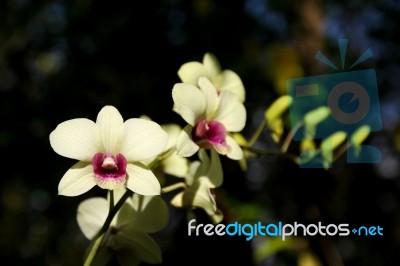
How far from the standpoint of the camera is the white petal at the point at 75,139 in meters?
0.38

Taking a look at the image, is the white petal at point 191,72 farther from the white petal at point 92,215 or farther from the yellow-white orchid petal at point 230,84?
the white petal at point 92,215

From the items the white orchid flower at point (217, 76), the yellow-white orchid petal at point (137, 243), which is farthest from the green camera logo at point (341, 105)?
the yellow-white orchid petal at point (137, 243)

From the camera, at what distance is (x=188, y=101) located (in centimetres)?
42

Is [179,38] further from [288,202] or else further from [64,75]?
[288,202]

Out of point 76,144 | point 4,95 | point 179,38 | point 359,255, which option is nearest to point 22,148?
point 4,95

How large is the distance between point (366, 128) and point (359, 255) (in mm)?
1006

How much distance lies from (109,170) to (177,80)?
821mm

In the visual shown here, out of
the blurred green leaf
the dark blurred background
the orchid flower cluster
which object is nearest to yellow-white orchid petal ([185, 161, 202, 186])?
the orchid flower cluster

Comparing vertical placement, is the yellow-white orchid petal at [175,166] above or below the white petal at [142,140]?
above

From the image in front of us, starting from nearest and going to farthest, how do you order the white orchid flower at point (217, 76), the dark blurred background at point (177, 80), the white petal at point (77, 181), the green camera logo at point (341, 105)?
1. the white petal at point (77, 181)
2. the white orchid flower at point (217, 76)
3. the green camera logo at point (341, 105)
4. the dark blurred background at point (177, 80)

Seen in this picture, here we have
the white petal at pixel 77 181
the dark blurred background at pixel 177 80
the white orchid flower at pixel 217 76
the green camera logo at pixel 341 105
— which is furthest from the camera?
the dark blurred background at pixel 177 80

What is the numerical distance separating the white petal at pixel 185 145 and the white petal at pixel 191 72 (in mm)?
64

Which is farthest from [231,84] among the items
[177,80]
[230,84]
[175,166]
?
[177,80]

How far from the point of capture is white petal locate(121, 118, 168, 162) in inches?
15.1
